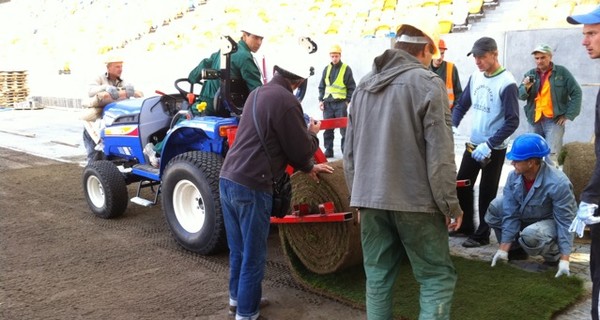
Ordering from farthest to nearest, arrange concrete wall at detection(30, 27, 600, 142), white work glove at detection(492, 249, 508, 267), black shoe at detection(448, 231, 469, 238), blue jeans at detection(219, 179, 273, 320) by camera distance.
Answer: concrete wall at detection(30, 27, 600, 142)
black shoe at detection(448, 231, 469, 238)
white work glove at detection(492, 249, 508, 267)
blue jeans at detection(219, 179, 273, 320)

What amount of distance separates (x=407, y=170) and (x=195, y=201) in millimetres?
2715

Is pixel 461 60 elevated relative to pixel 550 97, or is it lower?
elevated

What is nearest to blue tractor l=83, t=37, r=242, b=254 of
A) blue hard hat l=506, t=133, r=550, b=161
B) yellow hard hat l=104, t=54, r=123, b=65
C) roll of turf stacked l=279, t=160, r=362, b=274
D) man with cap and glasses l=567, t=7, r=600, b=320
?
yellow hard hat l=104, t=54, r=123, b=65

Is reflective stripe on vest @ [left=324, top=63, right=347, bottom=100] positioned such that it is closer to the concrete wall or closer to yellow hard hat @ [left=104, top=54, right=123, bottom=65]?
the concrete wall

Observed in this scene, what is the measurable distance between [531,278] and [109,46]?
19383 mm

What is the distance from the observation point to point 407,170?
2.88 metres

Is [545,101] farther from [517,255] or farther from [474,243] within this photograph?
[517,255]

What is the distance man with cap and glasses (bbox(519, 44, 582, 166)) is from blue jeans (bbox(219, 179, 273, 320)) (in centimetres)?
346

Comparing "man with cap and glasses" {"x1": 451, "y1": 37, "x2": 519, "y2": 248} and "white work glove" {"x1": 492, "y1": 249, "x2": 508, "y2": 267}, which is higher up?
"man with cap and glasses" {"x1": 451, "y1": 37, "x2": 519, "y2": 248}

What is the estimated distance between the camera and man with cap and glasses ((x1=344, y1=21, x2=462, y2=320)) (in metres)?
2.83

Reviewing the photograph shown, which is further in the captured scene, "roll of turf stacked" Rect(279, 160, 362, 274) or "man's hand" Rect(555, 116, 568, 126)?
"man's hand" Rect(555, 116, 568, 126)

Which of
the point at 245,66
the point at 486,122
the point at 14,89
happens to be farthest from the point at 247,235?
the point at 14,89

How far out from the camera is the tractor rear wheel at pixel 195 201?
4746mm

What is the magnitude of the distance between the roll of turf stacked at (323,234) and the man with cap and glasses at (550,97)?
2.76 meters
